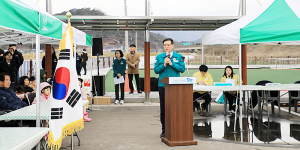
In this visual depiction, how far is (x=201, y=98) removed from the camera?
8.23 meters

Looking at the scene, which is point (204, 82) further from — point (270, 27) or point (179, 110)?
point (179, 110)

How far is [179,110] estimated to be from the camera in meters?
4.98

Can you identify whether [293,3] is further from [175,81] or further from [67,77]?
[67,77]

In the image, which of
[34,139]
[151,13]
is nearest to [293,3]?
[151,13]

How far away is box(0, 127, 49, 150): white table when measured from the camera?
9.86 feet

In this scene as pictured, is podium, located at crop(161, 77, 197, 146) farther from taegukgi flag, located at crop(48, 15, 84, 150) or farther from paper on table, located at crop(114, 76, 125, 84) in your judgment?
paper on table, located at crop(114, 76, 125, 84)

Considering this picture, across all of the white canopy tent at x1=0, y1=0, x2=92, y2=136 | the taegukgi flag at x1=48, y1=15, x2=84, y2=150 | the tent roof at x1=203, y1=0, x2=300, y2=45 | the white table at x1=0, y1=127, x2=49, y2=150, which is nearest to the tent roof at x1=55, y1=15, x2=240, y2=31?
the tent roof at x1=203, y1=0, x2=300, y2=45

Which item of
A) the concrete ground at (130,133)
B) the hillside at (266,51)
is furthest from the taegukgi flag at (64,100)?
the hillside at (266,51)

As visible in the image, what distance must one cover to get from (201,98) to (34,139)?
560 centimetres

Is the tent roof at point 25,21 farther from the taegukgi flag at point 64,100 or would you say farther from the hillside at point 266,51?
the hillside at point 266,51

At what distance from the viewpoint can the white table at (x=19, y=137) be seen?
9.86 feet

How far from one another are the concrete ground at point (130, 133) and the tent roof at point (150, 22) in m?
2.85

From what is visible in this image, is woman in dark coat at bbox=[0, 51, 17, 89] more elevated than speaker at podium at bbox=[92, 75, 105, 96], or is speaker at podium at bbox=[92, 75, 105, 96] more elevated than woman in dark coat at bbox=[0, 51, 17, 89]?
woman in dark coat at bbox=[0, 51, 17, 89]

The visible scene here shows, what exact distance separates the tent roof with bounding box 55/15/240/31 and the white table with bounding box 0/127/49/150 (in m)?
5.77
